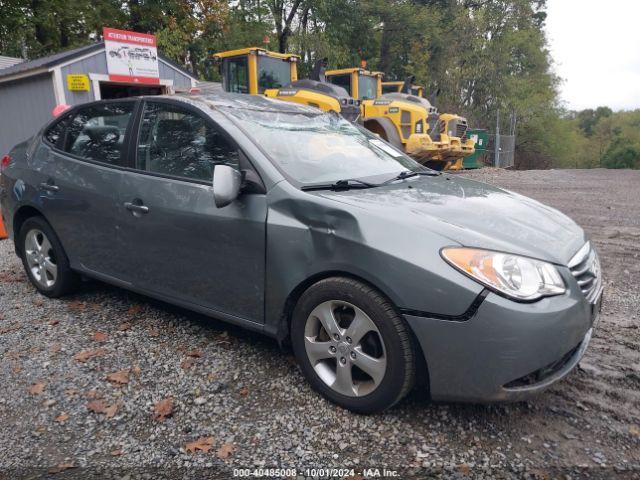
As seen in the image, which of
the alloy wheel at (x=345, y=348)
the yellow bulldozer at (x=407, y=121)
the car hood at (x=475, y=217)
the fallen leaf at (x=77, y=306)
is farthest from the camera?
the yellow bulldozer at (x=407, y=121)

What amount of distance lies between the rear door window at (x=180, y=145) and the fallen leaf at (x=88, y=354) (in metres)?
1.27

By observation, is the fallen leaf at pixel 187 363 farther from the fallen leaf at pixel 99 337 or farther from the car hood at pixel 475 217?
the car hood at pixel 475 217

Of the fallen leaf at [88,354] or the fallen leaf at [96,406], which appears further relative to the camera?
the fallen leaf at [88,354]

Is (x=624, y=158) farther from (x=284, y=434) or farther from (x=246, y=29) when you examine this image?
(x=284, y=434)

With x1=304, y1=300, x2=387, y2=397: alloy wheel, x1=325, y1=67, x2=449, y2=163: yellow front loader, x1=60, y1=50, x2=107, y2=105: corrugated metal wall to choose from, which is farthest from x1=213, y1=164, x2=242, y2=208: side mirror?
x1=60, y1=50, x2=107, y2=105: corrugated metal wall

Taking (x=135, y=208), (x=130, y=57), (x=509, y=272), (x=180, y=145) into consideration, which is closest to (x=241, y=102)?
(x=180, y=145)

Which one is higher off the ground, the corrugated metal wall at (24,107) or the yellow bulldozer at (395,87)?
the yellow bulldozer at (395,87)

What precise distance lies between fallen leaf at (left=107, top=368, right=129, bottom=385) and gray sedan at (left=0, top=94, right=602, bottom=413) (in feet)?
1.80

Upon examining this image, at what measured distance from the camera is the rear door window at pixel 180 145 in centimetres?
311

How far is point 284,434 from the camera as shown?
2.49m

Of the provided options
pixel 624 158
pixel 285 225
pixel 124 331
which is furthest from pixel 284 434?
pixel 624 158

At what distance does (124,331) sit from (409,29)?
95.9ft

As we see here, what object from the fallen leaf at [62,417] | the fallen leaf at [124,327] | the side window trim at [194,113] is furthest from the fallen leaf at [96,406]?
the side window trim at [194,113]

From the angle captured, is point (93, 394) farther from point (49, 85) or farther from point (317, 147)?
point (49, 85)
